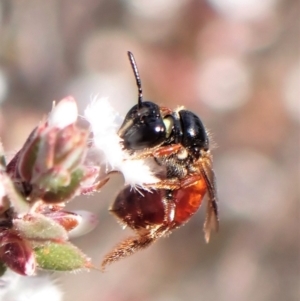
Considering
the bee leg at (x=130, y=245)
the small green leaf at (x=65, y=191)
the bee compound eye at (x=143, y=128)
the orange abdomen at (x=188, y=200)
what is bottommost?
the bee leg at (x=130, y=245)

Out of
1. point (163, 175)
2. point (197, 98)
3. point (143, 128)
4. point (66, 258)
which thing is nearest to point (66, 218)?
point (66, 258)

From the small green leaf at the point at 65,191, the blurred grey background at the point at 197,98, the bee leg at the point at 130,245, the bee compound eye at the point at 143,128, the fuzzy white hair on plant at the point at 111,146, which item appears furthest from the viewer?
the blurred grey background at the point at 197,98

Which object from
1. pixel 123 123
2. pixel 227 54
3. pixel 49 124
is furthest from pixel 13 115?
pixel 49 124

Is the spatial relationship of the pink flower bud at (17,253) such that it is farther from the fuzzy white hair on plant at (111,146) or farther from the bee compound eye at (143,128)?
the bee compound eye at (143,128)

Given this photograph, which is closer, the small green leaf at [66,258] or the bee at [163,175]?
the small green leaf at [66,258]

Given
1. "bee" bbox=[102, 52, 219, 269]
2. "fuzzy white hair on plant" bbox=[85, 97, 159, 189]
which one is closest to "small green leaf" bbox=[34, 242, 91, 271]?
"fuzzy white hair on plant" bbox=[85, 97, 159, 189]

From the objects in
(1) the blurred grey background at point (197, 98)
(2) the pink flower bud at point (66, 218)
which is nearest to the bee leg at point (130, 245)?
(2) the pink flower bud at point (66, 218)

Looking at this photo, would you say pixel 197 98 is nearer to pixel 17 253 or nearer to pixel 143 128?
pixel 143 128
